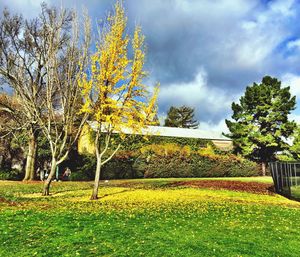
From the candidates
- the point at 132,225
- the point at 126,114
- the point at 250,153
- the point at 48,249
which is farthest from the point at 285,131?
the point at 48,249

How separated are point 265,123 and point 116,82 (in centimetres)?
3704

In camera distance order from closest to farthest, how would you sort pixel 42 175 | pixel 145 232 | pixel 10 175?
pixel 145 232, pixel 10 175, pixel 42 175

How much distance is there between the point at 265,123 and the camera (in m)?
46.5

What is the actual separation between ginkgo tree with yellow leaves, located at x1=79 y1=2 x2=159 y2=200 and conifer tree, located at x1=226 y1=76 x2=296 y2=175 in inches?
1313

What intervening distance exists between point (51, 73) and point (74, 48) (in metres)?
1.95

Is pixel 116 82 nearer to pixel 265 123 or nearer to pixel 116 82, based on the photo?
pixel 116 82

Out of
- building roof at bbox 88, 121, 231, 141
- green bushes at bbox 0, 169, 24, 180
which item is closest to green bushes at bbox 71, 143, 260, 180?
green bushes at bbox 0, 169, 24, 180

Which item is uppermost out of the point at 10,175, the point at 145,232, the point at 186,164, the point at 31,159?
the point at 186,164

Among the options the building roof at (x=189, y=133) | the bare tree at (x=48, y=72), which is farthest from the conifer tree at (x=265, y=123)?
the bare tree at (x=48, y=72)

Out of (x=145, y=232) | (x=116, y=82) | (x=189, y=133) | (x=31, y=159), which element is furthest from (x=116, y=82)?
A: (x=189, y=133)

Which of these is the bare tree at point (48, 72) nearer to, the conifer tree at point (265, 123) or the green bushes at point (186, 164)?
the green bushes at point (186, 164)

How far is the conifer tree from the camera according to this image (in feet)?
149

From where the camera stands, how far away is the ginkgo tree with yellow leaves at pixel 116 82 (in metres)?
14.7

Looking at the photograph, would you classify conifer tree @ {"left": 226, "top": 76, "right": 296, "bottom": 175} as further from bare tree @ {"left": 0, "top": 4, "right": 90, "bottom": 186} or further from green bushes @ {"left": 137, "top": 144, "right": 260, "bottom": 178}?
bare tree @ {"left": 0, "top": 4, "right": 90, "bottom": 186}
